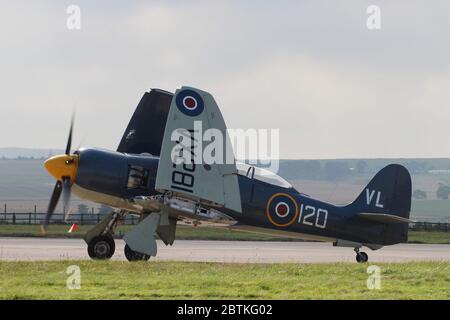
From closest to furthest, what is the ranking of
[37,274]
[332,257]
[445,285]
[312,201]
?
1. [445,285]
2. [37,274]
3. [312,201]
4. [332,257]

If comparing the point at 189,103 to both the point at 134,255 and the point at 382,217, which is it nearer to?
the point at 134,255

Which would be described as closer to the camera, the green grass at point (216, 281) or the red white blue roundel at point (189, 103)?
the green grass at point (216, 281)

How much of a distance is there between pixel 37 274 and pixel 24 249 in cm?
1055

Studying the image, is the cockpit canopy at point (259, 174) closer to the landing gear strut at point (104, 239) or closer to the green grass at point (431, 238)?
the landing gear strut at point (104, 239)

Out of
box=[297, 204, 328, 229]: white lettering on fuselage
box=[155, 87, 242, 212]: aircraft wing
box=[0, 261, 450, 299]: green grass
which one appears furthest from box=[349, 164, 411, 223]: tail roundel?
box=[155, 87, 242, 212]: aircraft wing

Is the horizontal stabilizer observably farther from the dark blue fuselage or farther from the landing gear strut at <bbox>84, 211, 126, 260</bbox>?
the landing gear strut at <bbox>84, 211, 126, 260</bbox>

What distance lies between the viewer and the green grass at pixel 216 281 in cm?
1371

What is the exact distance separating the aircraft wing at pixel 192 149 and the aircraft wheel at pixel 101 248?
99.1 inches

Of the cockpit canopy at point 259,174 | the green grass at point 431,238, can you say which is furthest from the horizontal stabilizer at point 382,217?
the green grass at point 431,238

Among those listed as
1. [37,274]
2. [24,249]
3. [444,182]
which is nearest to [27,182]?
[444,182]
